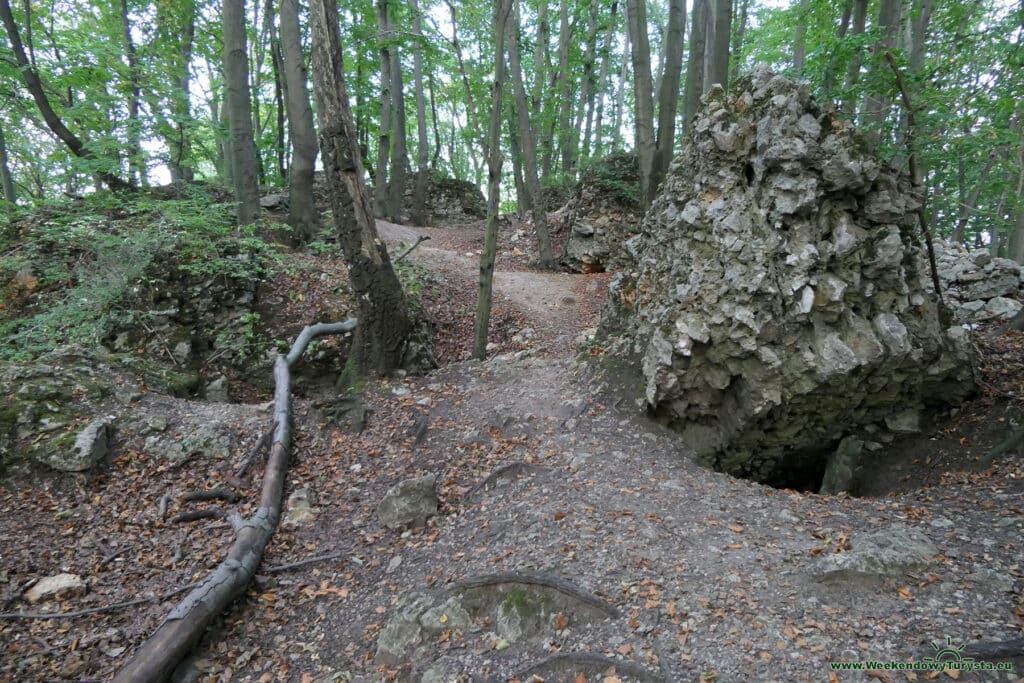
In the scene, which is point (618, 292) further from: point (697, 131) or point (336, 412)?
point (336, 412)

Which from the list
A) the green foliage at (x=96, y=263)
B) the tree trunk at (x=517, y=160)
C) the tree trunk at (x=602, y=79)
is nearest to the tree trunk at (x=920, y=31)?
the tree trunk at (x=602, y=79)

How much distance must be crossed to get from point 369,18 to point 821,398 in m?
14.4

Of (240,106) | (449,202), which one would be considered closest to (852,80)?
(240,106)

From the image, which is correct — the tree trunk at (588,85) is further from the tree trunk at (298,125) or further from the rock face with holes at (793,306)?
the rock face with holes at (793,306)

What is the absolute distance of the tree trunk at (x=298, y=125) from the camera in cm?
967

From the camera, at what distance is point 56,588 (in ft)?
12.4

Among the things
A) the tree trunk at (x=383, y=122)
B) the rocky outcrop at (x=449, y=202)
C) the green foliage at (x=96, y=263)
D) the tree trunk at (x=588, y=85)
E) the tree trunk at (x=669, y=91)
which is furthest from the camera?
the rocky outcrop at (x=449, y=202)

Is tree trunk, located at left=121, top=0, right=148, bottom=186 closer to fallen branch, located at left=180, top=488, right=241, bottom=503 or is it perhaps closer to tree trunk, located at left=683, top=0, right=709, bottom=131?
fallen branch, located at left=180, top=488, right=241, bottom=503

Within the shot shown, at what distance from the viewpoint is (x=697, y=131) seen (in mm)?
5926

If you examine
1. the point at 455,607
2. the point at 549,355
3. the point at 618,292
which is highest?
the point at 618,292

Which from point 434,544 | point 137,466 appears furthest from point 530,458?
point 137,466

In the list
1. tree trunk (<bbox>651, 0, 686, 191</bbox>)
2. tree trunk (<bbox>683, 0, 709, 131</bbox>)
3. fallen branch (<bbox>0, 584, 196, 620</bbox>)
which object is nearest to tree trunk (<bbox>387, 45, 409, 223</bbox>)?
tree trunk (<bbox>651, 0, 686, 191</bbox>)

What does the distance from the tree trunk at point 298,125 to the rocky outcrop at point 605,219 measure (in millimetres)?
6213

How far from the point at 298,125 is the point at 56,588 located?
343 inches
